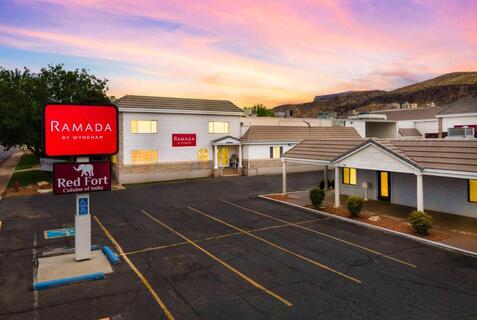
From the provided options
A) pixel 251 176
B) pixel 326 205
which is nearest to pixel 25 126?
pixel 251 176

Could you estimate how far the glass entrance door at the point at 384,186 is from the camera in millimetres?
24969

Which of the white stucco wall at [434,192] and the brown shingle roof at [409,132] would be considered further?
the brown shingle roof at [409,132]

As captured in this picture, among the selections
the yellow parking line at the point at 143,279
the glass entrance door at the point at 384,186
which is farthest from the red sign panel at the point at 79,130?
the glass entrance door at the point at 384,186

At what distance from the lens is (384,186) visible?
25.3m

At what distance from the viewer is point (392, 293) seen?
1130cm

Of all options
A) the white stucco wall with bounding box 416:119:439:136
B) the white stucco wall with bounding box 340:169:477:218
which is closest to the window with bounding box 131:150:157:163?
the white stucco wall with bounding box 340:169:477:218

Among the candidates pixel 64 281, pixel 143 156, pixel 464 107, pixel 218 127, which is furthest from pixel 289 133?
pixel 64 281

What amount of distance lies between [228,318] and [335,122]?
5362 cm

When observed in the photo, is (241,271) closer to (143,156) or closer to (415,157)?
(415,157)

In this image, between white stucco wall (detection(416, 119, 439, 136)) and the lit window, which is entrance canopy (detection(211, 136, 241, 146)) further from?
white stucco wall (detection(416, 119, 439, 136))

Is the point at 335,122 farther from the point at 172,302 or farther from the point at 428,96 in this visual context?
the point at 428,96

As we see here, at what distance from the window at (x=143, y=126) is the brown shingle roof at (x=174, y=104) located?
4.78 feet

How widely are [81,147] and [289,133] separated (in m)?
35.1

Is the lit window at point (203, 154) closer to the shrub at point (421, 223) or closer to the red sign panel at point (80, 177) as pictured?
the red sign panel at point (80, 177)
